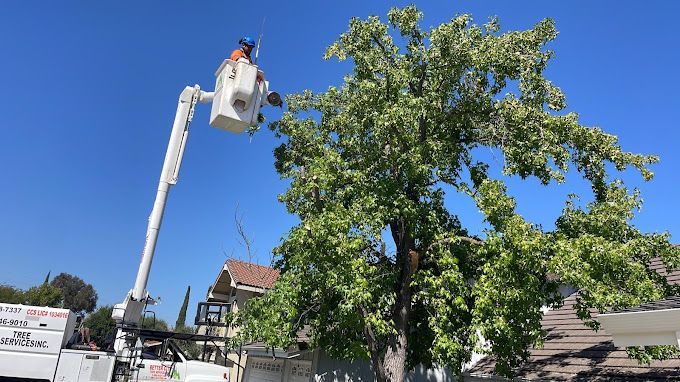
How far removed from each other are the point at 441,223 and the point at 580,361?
14.4 ft

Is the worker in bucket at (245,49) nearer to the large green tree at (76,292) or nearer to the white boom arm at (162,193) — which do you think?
the white boom arm at (162,193)

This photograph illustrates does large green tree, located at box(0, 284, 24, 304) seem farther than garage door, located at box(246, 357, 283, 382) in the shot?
Yes

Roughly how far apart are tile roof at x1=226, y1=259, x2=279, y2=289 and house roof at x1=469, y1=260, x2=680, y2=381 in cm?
1177

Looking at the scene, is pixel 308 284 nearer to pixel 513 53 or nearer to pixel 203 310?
pixel 203 310

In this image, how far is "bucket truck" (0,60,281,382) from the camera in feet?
29.0

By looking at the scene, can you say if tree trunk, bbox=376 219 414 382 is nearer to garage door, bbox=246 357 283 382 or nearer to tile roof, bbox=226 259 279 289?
garage door, bbox=246 357 283 382

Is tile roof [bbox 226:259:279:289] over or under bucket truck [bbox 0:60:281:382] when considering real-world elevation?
over

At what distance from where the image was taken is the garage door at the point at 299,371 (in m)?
16.2

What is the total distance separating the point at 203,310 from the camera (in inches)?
469

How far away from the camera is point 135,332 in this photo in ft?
31.4

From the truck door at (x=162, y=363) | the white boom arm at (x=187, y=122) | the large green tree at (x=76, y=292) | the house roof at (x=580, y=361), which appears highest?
the large green tree at (x=76, y=292)

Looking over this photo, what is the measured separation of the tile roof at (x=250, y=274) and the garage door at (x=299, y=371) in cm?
592

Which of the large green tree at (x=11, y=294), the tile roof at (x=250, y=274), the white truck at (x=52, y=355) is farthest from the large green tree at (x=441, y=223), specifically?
the large green tree at (x=11, y=294)

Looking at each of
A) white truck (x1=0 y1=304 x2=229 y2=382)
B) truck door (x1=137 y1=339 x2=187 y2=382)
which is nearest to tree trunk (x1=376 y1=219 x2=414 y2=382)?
truck door (x1=137 y1=339 x2=187 y2=382)
